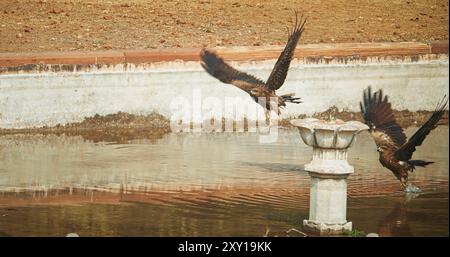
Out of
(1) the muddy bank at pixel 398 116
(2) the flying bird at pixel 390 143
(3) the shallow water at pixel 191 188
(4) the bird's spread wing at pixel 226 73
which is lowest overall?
(3) the shallow water at pixel 191 188

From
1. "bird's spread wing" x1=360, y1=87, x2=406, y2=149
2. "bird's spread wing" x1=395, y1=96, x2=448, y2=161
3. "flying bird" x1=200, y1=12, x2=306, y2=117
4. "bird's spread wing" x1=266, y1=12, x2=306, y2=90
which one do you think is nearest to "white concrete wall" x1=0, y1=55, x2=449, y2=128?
"flying bird" x1=200, y1=12, x2=306, y2=117

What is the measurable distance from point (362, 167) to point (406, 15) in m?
5.29

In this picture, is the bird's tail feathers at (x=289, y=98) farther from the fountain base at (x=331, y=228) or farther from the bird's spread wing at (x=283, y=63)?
the fountain base at (x=331, y=228)

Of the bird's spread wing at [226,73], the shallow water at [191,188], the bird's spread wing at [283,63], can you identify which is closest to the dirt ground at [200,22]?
the bird's spread wing at [226,73]

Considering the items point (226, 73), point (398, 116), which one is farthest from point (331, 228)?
point (398, 116)

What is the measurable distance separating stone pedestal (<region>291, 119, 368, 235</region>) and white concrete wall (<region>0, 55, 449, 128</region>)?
4.74m

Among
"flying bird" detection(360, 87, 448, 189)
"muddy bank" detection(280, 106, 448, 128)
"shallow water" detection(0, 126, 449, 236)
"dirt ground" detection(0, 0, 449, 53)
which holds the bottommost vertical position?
"shallow water" detection(0, 126, 449, 236)

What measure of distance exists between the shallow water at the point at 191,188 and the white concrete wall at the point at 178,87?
1.25ft

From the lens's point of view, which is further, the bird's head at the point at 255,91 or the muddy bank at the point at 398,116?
the muddy bank at the point at 398,116

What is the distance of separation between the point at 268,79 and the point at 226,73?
436 millimetres

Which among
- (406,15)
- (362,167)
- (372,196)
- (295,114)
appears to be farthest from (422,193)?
(406,15)

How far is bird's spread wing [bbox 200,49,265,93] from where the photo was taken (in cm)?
1368

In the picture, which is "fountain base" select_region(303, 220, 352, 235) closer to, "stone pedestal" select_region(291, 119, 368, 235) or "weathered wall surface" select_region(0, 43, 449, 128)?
"stone pedestal" select_region(291, 119, 368, 235)

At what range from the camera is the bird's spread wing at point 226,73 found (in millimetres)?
13680
